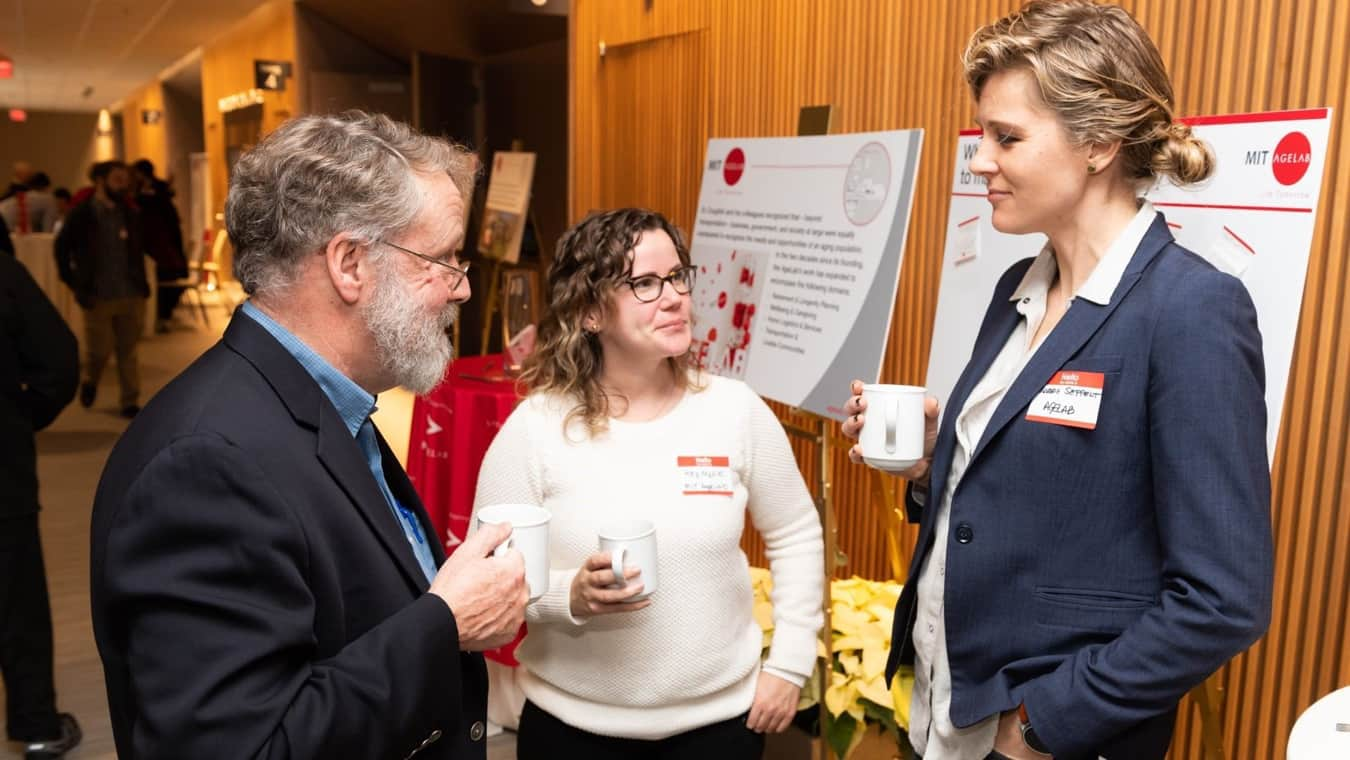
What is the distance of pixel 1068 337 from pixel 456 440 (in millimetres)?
2413

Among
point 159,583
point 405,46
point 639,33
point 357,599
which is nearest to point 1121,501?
point 357,599

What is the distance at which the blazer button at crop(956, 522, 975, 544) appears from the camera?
1373mm

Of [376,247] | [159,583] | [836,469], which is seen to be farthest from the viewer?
[836,469]

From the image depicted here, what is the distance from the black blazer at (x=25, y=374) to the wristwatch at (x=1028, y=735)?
8.93 feet

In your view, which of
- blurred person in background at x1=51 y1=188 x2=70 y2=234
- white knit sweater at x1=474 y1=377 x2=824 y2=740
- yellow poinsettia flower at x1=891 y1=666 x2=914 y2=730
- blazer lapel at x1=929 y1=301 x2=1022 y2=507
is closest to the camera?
blazer lapel at x1=929 y1=301 x2=1022 y2=507

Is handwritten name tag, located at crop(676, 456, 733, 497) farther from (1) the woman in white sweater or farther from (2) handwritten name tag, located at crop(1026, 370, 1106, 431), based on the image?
(2) handwritten name tag, located at crop(1026, 370, 1106, 431)

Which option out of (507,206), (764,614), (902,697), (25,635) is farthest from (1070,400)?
(507,206)

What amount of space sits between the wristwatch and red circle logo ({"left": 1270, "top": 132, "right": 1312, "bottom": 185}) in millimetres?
929

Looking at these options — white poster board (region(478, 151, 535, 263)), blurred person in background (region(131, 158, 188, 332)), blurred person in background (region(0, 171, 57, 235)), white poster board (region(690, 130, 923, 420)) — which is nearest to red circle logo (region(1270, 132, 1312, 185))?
white poster board (region(690, 130, 923, 420))

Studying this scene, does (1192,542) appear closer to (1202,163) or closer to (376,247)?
(1202,163)

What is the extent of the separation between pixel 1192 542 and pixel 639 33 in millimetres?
3888

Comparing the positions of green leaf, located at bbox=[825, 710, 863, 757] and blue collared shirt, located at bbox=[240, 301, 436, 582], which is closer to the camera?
blue collared shirt, located at bbox=[240, 301, 436, 582]

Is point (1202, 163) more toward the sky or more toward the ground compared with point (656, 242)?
more toward the sky

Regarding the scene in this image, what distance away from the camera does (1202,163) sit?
1298 mm
